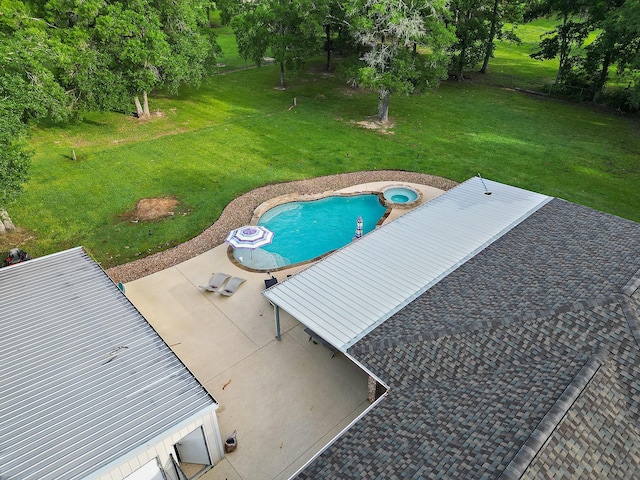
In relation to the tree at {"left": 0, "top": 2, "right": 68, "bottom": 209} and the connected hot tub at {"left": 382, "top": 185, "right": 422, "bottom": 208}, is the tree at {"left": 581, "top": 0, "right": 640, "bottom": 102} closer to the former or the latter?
the connected hot tub at {"left": 382, "top": 185, "right": 422, "bottom": 208}

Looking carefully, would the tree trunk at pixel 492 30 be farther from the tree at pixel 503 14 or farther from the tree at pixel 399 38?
the tree at pixel 399 38

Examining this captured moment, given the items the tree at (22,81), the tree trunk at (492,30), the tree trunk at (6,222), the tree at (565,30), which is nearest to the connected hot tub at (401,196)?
the tree at (22,81)

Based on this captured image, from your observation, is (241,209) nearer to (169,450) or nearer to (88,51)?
(169,450)

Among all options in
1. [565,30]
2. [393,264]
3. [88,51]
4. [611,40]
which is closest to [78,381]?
[393,264]

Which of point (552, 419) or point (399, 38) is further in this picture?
point (399, 38)

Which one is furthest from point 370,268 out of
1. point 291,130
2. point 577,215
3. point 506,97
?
point 506,97

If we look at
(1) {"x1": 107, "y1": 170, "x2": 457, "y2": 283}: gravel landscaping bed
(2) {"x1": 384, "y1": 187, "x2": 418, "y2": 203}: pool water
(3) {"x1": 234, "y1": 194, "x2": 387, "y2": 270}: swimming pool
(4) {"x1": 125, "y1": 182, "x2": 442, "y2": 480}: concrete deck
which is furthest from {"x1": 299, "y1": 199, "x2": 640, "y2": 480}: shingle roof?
(1) {"x1": 107, "y1": 170, "x2": 457, "y2": 283}: gravel landscaping bed
